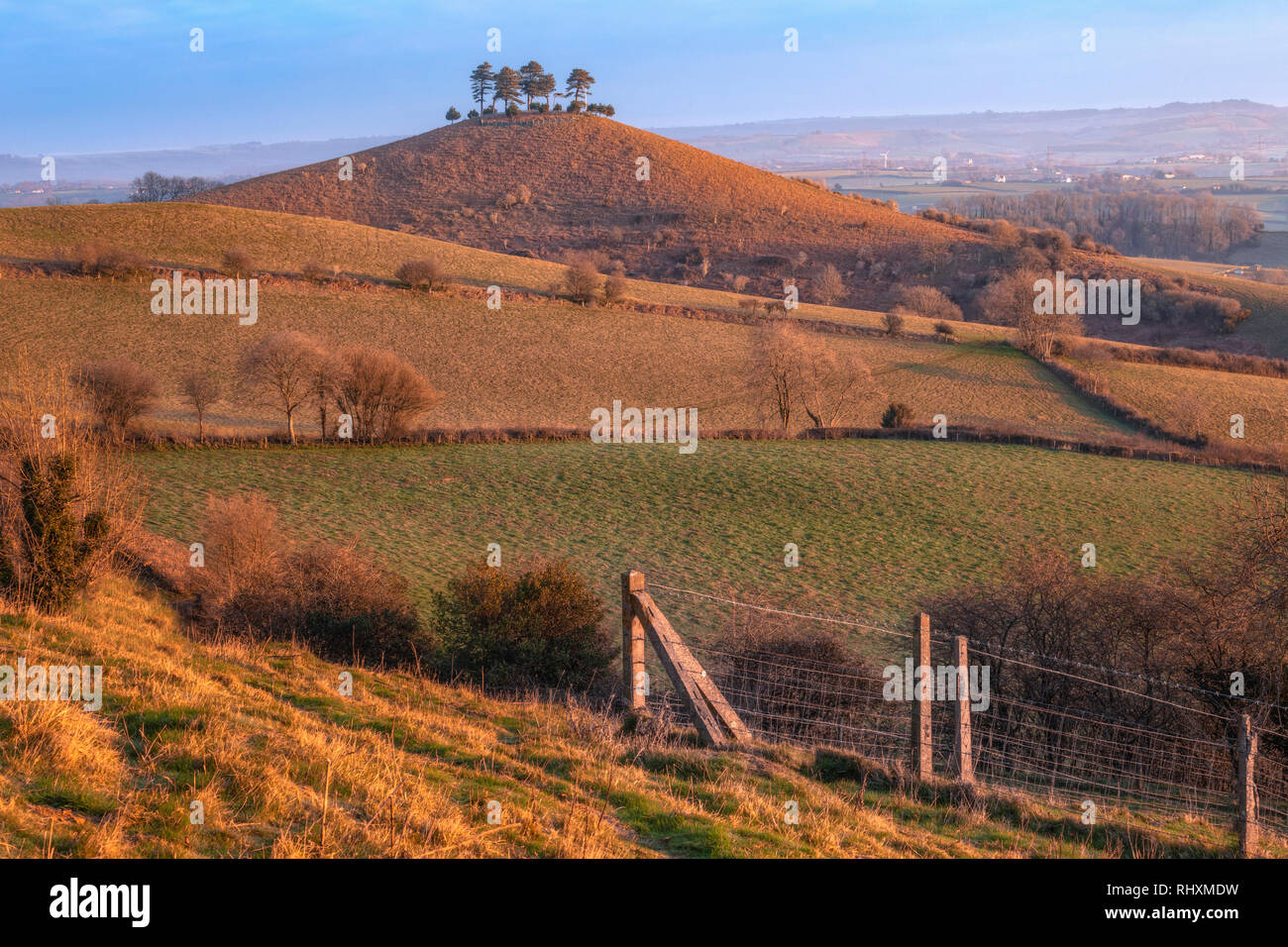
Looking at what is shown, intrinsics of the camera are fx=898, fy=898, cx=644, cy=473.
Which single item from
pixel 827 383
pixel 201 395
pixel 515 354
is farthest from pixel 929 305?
pixel 201 395

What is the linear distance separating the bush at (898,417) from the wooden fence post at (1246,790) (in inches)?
1297

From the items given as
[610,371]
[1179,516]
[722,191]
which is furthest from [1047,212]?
[1179,516]

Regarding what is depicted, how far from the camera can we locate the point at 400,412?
33250 mm

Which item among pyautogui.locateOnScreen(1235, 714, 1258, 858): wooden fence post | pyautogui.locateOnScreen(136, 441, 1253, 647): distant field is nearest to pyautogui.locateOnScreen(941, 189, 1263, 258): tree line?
pyautogui.locateOnScreen(136, 441, 1253, 647): distant field

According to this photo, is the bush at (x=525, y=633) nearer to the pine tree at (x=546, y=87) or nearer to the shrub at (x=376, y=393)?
the shrub at (x=376, y=393)

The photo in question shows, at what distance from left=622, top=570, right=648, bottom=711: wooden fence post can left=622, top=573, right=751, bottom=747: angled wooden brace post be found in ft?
0.04

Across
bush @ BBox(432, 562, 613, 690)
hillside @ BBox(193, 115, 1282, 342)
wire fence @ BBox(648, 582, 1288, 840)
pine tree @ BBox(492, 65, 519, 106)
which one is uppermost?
pine tree @ BBox(492, 65, 519, 106)

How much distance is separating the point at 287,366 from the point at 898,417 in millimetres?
25058

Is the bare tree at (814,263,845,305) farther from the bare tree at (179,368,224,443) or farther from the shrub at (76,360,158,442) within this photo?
the shrub at (76,360,158,442)

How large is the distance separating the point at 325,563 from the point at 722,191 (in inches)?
4273

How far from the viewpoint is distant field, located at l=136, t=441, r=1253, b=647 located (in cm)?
2161

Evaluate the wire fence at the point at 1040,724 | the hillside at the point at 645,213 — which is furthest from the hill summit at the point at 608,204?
the wire fence at the point at 1040,724

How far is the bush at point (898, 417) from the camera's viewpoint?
39.2m

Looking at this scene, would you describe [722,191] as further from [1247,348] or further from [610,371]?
[610,371]
